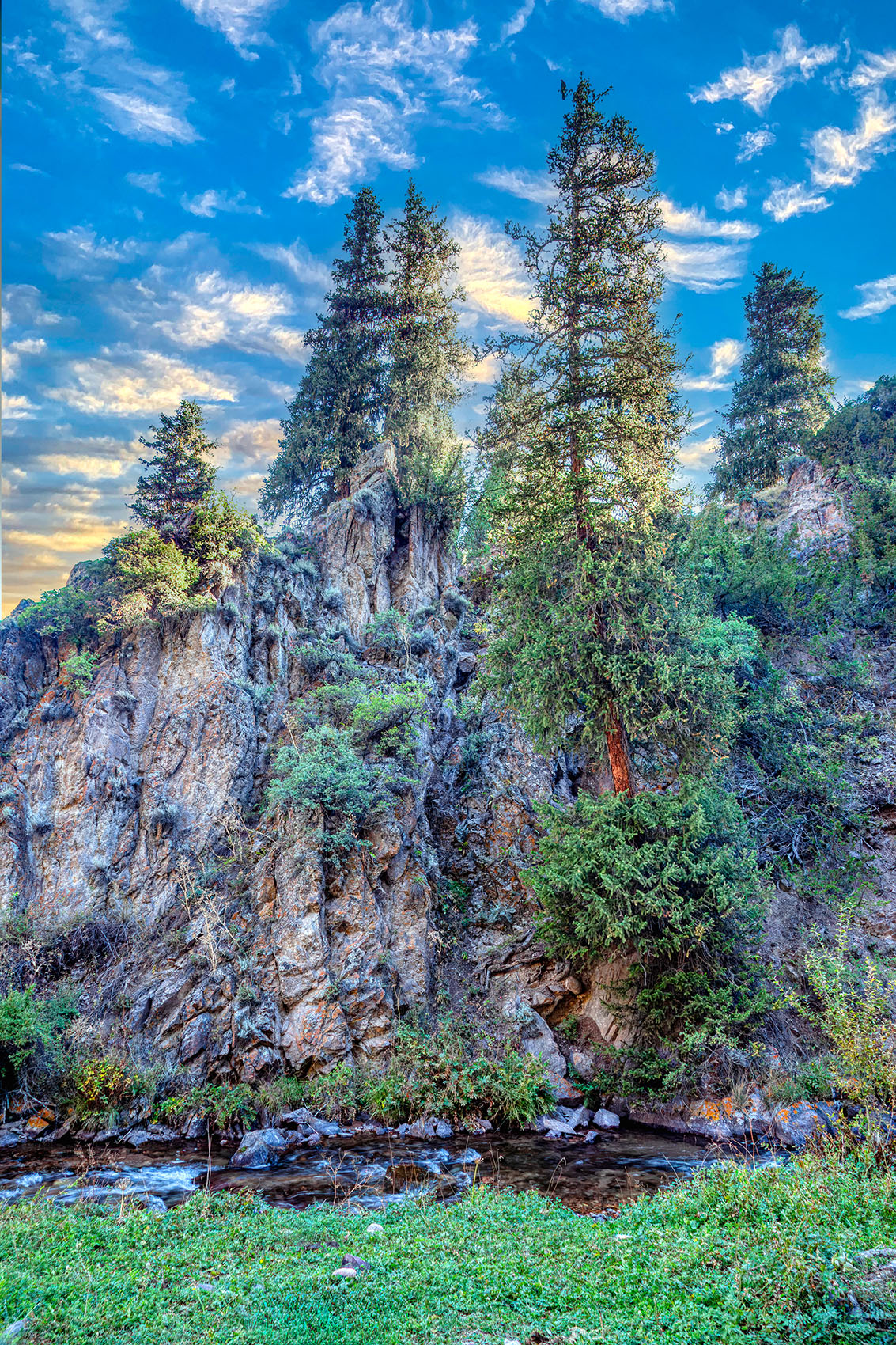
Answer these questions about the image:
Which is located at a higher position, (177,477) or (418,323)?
(418,323)

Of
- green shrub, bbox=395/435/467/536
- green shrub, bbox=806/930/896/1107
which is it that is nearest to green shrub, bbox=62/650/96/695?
green shrub, bbox=395/435/467/536

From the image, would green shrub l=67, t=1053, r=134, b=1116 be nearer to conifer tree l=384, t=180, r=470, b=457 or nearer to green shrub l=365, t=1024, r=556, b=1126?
green shrub l=365, t=1024, r=556, b=1126

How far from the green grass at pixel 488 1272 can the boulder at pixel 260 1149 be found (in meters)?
3.06

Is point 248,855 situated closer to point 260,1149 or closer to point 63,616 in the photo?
point 260,1149

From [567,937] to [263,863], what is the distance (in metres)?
7.70

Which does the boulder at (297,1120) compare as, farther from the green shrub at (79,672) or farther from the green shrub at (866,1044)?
the green shrub at (79,672)

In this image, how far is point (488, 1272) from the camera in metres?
5.51

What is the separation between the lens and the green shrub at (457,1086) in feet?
37.6

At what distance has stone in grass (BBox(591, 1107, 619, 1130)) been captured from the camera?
1117cm

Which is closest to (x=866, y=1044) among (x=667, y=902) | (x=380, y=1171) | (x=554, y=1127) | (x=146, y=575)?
(x=667, y=902)

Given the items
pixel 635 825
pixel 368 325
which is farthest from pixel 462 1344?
pixel 368 325

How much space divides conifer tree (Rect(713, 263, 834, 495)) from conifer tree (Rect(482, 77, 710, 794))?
18.5 metres

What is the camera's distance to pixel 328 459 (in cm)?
2748

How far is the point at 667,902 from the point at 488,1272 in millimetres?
7372
